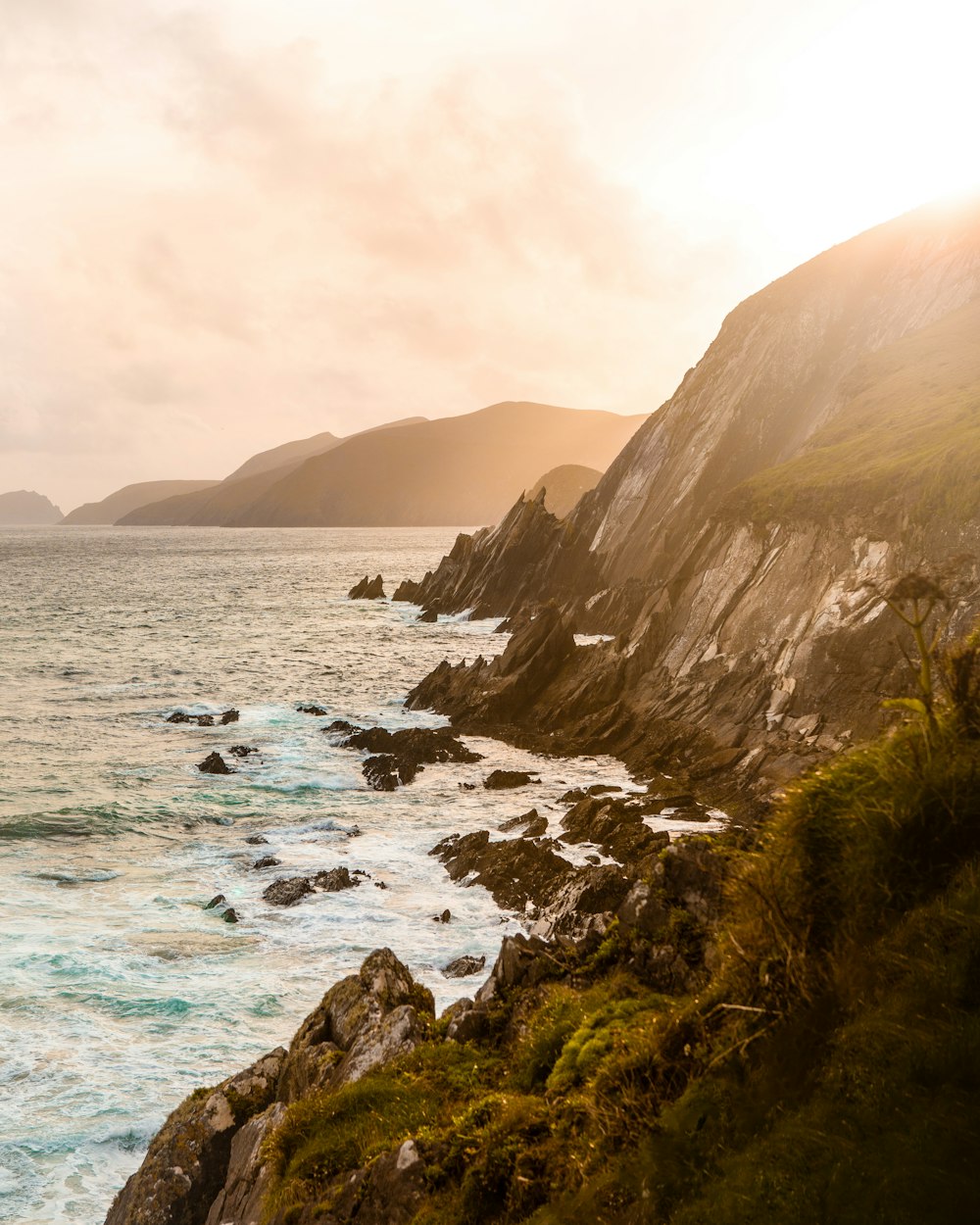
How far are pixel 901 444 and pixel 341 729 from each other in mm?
29027

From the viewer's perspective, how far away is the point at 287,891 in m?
23.4

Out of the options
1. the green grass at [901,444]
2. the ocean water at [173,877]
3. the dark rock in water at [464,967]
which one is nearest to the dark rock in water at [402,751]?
the ocean water at [173,877]

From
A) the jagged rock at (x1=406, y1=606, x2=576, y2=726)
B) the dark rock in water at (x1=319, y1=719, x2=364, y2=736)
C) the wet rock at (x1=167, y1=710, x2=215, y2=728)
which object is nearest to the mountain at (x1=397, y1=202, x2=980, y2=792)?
the jagged rock at (x1=406, y1=606, x2=576, y2=726)

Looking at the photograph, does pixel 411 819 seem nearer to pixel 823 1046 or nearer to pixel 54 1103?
pixel 54 1103

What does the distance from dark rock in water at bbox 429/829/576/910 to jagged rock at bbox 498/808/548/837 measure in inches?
40.2

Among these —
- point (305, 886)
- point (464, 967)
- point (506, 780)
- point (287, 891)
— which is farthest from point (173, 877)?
point (506, 780)

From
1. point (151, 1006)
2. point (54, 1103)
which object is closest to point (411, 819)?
point (151, 1006)

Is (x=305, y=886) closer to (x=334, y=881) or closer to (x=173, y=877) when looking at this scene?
(x=334, y=881)

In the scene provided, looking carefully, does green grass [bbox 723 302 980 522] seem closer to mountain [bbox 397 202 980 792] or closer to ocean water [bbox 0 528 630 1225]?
mountain [bbox 397 202 980 792]

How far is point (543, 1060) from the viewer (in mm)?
8820

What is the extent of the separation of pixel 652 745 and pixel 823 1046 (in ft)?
89.3

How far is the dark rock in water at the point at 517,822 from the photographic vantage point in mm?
27141

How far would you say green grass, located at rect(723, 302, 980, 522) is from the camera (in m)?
30.8

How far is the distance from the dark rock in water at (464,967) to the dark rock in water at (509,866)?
9.69 feet
